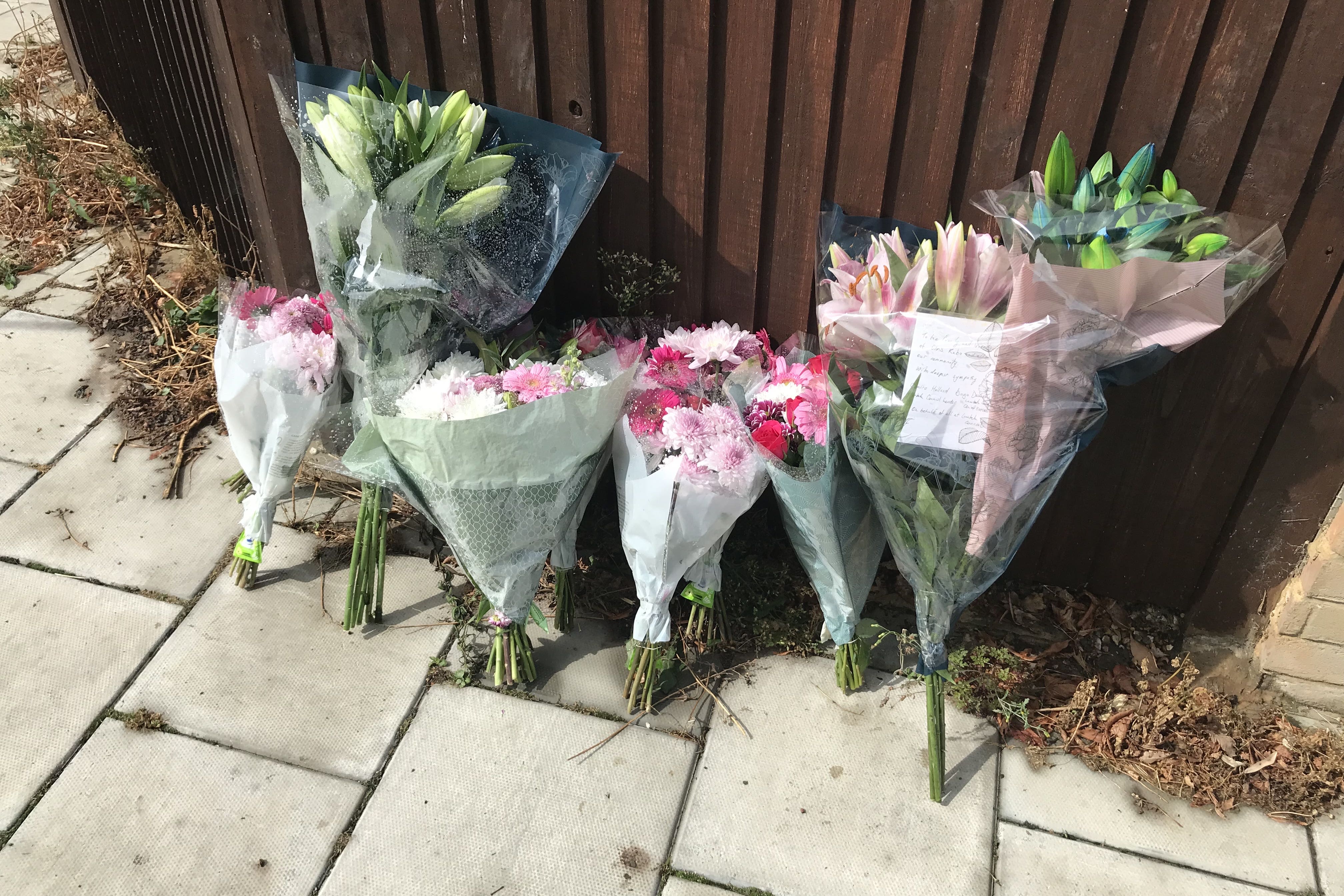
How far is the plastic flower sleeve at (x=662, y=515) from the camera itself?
222 cm

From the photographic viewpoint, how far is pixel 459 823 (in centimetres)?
232

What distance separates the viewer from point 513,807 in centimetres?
236

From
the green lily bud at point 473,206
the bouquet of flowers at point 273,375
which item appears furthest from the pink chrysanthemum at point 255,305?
the green lily bud at point 473,206

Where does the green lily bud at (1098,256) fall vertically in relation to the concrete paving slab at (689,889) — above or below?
above

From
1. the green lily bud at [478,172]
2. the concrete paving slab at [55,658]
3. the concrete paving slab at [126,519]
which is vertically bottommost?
the concrete paving slab at [55,658]

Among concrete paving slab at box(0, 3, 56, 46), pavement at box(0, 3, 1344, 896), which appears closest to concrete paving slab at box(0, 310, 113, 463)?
pavement at box(0, 3, 1344, 896)

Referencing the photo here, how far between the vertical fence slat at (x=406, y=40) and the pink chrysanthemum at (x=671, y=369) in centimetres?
91

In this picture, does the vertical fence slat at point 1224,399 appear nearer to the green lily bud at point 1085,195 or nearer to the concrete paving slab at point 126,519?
the green lily bud at point 1085,195

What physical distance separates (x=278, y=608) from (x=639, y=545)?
3.92ft

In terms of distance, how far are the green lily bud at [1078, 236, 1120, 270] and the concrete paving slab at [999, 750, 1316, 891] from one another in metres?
1.32

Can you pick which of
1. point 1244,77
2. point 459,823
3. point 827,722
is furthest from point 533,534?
point 1244,77

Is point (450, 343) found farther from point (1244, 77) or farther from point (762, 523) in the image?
point (1244, 77)

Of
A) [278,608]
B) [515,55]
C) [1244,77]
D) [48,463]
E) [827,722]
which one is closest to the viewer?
[1244,77]

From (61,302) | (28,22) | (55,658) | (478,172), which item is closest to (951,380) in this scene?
(478,172)
